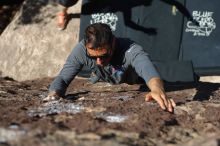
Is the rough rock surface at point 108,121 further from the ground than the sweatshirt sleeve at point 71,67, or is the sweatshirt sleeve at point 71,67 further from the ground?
the sweatshirt sleeve at point 71,67

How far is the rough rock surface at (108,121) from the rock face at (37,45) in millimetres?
3243

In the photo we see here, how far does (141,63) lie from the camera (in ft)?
14.8

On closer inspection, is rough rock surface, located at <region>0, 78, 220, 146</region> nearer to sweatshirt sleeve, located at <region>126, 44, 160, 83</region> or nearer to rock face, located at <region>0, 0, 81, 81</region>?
sweatshirt sleeve, located at <region>126, 44, 160, 83</region>

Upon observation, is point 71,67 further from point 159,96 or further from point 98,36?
point 159,96

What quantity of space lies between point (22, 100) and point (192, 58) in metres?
4.18

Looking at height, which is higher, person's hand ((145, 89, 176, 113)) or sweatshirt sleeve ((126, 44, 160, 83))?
sweatshirt sleeve ((126, 44, 160, 83))

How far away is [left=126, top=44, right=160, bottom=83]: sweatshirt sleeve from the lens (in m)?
4.37

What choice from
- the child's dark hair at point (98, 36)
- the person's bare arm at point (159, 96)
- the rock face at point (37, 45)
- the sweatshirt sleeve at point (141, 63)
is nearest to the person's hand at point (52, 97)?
the child's dark hair at point (98, 36)

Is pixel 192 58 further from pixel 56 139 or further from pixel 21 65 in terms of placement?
pixel 56 139

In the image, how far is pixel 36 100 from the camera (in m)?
4.78

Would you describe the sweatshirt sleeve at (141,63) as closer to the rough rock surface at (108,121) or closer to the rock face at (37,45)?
the rough rock surface at (108,121)

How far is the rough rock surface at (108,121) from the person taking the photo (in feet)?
10.8

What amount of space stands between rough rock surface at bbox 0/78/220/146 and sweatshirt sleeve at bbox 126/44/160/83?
0.27 m

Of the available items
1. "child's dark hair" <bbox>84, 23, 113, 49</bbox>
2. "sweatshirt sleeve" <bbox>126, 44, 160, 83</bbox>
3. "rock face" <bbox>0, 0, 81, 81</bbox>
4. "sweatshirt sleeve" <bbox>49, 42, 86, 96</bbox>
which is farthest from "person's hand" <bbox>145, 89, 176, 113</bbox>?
"rock face" <bbox>0, 0, 81, 81</bbox>
